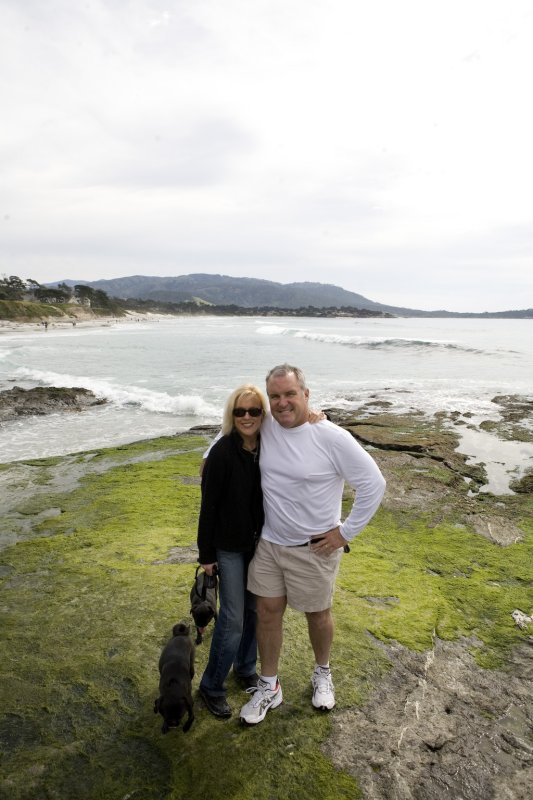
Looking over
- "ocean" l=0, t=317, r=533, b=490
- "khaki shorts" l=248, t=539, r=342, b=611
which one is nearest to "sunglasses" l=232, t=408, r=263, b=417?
"khaki shorts" l=248, t=539, r=342, b=611

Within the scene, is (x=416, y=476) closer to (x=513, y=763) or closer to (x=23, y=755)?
(x=513, y=763)

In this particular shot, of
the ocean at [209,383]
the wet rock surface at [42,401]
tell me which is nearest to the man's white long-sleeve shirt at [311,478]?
the ocean at [209,383]

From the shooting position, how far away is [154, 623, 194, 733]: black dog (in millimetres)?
3141

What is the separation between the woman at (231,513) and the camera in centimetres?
317

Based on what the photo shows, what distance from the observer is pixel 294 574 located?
326 centimetres

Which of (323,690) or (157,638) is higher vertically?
(323,690)

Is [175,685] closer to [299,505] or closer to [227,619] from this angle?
[227,619]

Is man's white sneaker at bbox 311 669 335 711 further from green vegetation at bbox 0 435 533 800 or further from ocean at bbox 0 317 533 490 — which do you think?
ocean at bbox 0 317 533 490

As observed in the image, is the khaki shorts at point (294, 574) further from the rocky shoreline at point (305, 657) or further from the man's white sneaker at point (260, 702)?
the rocky shoreline at point (305, 657)

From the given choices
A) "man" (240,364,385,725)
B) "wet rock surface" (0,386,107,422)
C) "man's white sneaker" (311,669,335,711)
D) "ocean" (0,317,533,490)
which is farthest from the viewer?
"wet rock surface" (0,386,107,422)

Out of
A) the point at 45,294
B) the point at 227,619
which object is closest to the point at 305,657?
the point at 227,619

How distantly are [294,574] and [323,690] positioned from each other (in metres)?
1.04

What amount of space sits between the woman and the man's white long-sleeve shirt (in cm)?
12

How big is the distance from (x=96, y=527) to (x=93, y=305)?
134598mm
